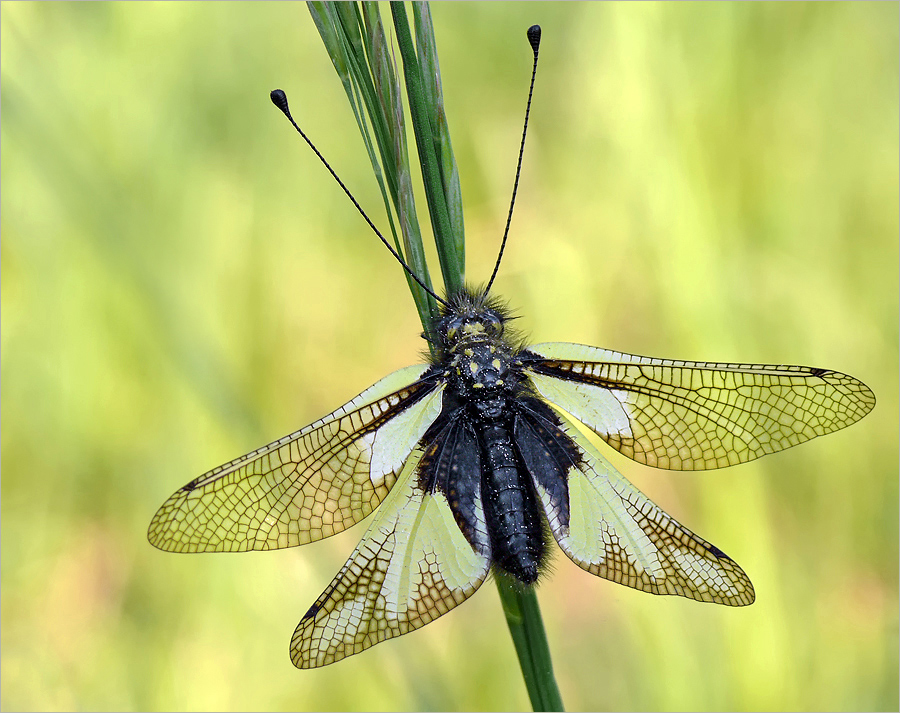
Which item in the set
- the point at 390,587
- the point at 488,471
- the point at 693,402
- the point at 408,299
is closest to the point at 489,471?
the point at 488,471

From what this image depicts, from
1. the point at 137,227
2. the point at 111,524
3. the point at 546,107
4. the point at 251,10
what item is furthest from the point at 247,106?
the point at 111,524

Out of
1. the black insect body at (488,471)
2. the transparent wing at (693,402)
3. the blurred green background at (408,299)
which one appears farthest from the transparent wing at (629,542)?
the blurred green background at (408,299)

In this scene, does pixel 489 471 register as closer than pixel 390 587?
No

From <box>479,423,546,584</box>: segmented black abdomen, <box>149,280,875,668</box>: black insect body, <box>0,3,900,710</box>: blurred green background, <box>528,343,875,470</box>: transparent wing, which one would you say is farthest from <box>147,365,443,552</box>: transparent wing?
<box>0,3,900,710</box>: blurred green background

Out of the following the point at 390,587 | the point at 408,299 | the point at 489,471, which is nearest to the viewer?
the point at 390,587

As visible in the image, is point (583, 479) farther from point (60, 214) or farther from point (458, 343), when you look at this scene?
point (60, 214)

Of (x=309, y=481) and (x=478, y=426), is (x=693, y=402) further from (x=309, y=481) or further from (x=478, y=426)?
(x=309, y=481)

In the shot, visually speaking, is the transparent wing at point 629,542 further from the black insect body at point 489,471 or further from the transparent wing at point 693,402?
the transparent wing at point 693,402
